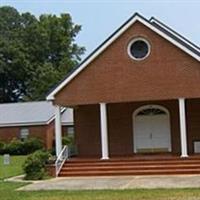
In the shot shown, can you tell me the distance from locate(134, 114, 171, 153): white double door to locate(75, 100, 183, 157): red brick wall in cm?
30

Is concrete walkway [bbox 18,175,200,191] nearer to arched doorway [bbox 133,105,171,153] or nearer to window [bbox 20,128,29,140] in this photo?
arched doorway [bbox 133,105,171,153]

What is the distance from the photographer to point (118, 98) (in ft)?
91.8

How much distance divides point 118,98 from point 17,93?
52141mm

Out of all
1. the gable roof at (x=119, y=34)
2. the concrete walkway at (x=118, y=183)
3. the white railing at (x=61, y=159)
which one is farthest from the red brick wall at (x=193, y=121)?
the concrete walkway at (x=118, y=183)

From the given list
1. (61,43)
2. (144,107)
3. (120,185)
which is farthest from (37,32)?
(120,185)

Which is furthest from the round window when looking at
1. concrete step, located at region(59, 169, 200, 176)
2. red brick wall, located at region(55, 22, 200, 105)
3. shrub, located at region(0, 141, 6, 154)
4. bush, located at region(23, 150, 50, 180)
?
shrub, located at region(0, 141, 6, 154)

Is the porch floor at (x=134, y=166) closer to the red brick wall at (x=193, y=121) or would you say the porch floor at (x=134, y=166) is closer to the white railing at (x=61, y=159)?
Answer: the white railing at (x=61, y=159)

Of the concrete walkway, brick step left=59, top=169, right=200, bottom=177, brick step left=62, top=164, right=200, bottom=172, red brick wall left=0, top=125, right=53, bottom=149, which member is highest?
red brick wall left=0, top=125, right=53, bottom=149

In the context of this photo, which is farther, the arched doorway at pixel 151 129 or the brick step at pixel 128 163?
the arched doorway at pixel 151 129

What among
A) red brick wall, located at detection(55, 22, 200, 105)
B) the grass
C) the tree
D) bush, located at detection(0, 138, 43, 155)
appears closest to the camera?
the grass

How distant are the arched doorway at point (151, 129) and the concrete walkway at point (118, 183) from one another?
6736 millimetres

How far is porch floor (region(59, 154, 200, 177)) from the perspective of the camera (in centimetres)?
2473

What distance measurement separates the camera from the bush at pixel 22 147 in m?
47.6

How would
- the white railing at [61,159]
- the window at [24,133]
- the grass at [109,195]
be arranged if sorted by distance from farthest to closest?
the window at [24,133]
the white railing at [61,159]
the grass at [109,195]
